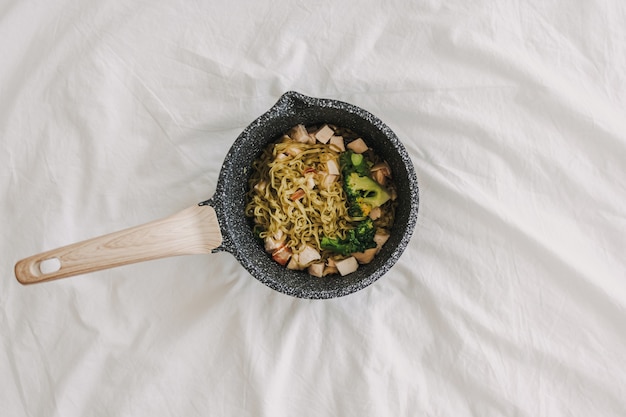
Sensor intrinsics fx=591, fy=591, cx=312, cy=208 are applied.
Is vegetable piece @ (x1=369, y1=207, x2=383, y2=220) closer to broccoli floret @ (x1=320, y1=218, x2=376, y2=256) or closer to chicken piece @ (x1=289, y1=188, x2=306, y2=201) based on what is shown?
Result: broccoli floret @ (x1=320, y1=218, x2=376, y2=256)

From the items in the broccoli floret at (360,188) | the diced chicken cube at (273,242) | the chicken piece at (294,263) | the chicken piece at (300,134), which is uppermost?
the chicken piece at (300,134)

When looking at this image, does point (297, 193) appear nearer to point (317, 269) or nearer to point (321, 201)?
point (321, 201)

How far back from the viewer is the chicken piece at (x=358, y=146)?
1.27 m

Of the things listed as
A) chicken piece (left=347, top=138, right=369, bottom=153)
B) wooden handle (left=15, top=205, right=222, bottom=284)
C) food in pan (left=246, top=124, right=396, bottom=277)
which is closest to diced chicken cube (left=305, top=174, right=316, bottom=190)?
food in pan (left=246, top=124, right=396, bottom=277)

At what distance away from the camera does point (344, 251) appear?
4.18 ft

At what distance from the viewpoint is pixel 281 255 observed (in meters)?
1.28

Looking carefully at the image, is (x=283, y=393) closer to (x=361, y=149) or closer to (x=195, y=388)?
(x=195, y=388)

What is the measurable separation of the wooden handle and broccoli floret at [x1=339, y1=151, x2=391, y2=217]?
0.35 metres

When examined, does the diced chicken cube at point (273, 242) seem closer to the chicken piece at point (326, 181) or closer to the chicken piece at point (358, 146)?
the chicken piece at point (326, 181)

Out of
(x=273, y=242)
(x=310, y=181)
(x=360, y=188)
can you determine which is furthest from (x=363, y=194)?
(x=273, y=242)

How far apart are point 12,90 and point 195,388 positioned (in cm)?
81

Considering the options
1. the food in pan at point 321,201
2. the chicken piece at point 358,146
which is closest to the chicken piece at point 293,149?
the food in pan at point 321,201

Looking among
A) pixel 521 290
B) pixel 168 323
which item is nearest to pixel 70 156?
pixel 168 323

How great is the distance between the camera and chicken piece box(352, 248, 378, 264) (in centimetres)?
127
